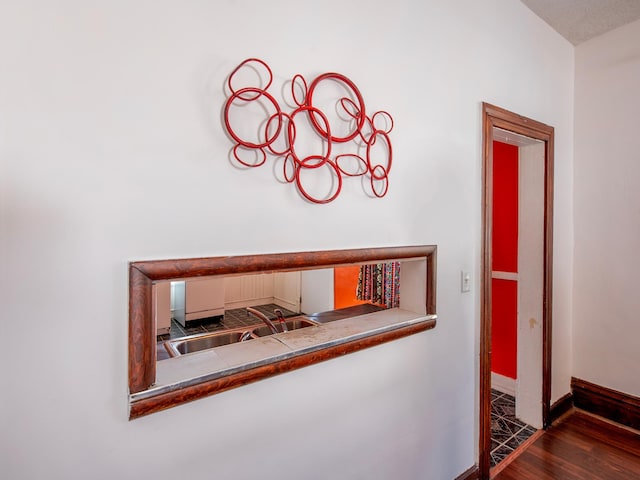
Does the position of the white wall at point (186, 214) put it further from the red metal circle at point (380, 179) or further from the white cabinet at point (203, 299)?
the white cabinet at point (203, 299)

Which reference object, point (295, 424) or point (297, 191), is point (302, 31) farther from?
point (295, 424)

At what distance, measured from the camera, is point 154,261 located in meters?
0.89

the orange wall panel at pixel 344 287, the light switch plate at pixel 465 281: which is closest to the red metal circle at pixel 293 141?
the light switch plate at pixel 465 281

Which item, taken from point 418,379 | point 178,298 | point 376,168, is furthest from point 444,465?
point 178,298

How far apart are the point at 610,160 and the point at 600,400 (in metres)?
1.67

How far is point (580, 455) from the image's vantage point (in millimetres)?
2072

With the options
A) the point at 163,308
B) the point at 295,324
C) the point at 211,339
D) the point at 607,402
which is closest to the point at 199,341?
the point at 211,339

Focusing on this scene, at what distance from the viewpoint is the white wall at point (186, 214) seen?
2.48 ft

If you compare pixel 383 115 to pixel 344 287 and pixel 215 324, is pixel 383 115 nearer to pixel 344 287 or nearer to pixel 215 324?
pixel 344 287

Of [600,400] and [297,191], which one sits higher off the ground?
[297,191]

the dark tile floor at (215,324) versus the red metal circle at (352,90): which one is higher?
the red metal circle at (352,90)

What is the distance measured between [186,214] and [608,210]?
2752mm

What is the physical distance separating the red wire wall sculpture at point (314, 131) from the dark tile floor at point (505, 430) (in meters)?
1.88

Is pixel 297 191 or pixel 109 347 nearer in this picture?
pixel 109 347
